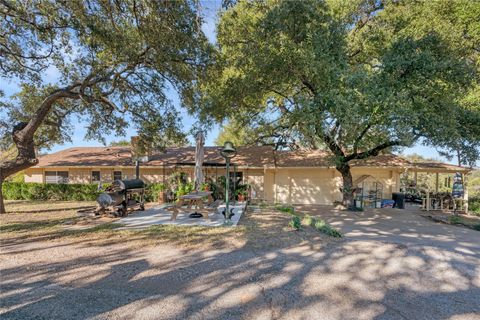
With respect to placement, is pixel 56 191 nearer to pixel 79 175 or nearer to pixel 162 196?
pixel 79 175

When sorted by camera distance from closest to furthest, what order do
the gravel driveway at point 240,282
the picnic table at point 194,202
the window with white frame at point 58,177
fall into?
1. the gravel driveway at point 240,282
2. the picnic table at point 194,202
3. the window with white frame at point 58,177

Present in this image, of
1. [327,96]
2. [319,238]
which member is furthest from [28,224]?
[327,96]

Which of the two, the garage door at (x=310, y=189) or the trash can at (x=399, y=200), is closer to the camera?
the trash can at (x=399, y=200)

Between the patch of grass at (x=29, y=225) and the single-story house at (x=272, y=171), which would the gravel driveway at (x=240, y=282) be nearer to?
the patch of grass at (x=29, y=225)

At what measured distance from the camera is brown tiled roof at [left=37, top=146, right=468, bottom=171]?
1562 cm

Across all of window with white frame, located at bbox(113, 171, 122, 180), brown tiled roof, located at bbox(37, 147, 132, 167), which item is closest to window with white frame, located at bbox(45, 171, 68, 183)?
brown tiled roof, located at bbox(37, 147, 132, 167)

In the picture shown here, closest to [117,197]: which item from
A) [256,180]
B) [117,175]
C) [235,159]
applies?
[235,159]

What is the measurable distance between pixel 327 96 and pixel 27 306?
8.94 m

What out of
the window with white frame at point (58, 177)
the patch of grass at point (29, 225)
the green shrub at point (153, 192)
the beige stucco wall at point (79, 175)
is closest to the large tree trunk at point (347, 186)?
the green shrub at point (153, 192)

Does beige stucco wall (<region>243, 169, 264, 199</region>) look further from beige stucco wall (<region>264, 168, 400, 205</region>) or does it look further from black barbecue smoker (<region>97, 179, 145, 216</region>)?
black barbecue smoker (<region>97, 179, 145, 216</region>)

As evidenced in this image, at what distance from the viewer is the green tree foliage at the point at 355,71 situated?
880 cm

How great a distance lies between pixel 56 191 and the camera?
1560 cm

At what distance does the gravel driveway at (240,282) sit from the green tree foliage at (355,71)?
4.90 m

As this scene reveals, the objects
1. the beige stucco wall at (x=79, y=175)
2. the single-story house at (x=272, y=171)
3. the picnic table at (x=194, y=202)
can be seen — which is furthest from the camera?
the beige stucco wall at (x=79, y=175)
